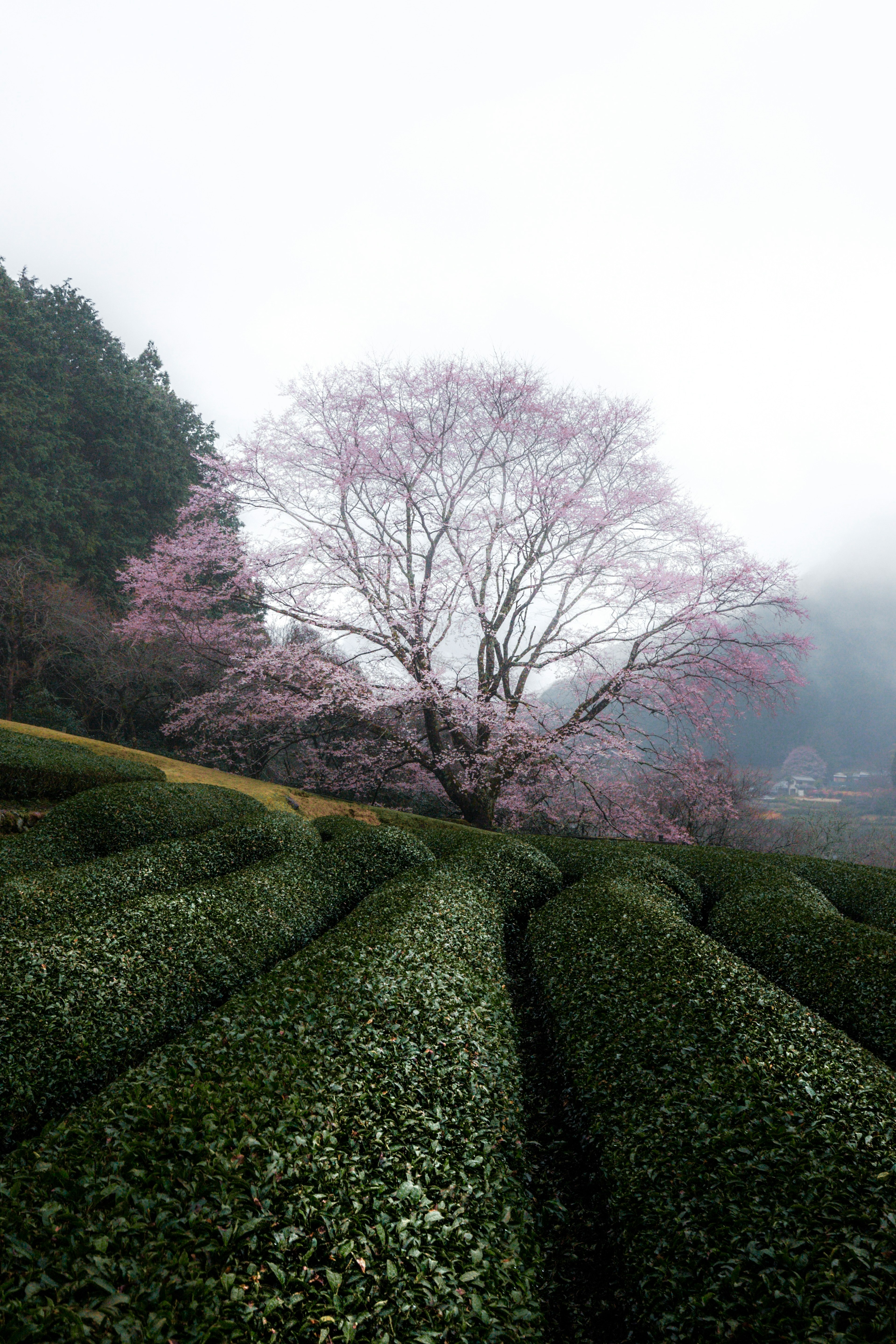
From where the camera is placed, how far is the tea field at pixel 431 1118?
2.21m

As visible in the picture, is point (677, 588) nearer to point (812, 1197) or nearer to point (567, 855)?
point (567, 855)

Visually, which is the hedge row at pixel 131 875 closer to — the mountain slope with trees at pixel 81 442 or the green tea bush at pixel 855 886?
the green tea bush at pixel 855 886

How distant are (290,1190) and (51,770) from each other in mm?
8461

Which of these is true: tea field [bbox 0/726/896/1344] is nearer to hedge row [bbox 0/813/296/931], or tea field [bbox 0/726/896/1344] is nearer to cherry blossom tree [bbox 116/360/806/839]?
hedge row [bbox 0/813/296/931]

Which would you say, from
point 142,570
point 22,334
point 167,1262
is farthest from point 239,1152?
A: point 22,334

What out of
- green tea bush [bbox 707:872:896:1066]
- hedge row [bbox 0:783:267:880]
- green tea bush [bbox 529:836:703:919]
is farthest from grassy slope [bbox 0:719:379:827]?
green tea bush [bbox 707:872:896:1066]

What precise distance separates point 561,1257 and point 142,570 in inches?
596

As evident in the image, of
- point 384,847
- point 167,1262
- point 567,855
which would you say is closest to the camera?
point 167,1262

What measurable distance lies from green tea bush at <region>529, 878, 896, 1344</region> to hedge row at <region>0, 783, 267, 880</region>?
19.3 feet

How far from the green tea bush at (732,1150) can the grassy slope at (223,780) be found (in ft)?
21.8

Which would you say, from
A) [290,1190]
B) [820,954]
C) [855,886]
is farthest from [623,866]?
[290,1190]

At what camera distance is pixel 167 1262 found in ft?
6.95

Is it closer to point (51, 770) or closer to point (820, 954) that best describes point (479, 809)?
point (51, 770)

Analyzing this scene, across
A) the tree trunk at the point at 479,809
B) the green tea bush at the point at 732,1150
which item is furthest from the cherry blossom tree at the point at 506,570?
the green tea bush at the point at 732,1150
